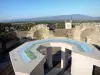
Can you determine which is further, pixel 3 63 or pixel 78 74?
pixel 3 63

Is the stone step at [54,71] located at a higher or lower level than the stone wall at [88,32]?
lower

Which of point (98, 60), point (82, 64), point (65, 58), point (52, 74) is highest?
point (98, 60)

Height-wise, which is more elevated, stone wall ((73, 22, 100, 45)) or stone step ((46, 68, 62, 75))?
stone wall ((73, 22, 100, 45))

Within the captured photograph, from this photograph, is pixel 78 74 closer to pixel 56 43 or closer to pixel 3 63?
pixel 56 43

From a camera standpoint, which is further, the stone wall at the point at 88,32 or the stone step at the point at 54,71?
the stone wall at the point at 88,32

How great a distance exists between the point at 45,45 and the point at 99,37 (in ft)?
31.3

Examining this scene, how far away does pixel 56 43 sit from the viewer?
11.8 m

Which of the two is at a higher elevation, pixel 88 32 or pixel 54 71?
pixel 88 32

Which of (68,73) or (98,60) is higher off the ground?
(98,60)

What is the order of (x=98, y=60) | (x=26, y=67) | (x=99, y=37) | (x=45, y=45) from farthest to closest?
(x=99, y=37)
(x=45, y=45)
(x=98, y=60)
(x=26, y=67)

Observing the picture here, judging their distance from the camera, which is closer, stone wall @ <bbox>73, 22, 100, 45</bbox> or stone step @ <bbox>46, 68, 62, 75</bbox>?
stone step @ <bbox>46, 68, 62, 75</bbox>

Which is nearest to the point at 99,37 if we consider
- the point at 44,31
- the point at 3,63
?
the point at 44,31

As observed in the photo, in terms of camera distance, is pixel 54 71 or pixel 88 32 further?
pixel 88 32

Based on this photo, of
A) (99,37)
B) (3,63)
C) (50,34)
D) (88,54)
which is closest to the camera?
(88,54)
